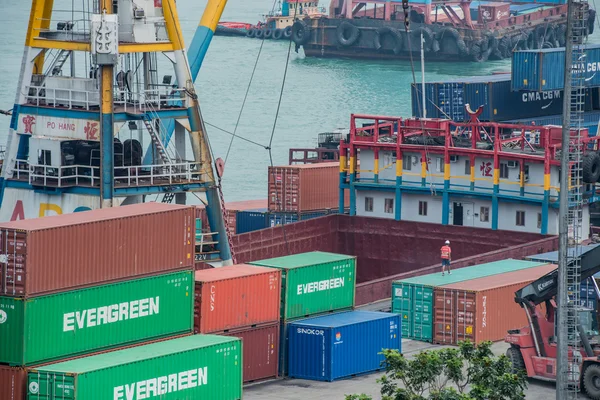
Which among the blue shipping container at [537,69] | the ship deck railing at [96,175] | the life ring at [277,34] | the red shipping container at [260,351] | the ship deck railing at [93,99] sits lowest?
the red shipping container at [260,351]

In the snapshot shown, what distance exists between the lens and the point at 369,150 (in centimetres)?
6488

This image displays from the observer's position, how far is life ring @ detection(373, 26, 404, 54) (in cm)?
16525

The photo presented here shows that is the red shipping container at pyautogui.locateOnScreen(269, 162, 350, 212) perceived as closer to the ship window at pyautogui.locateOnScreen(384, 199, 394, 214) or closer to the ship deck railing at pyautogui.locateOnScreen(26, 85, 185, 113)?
the ship window at pyautogui.locateOnScreen(384, 199, 394, 214)

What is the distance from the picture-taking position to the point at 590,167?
3916 centimetres

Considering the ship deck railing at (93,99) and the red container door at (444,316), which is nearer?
the red container door at (444,316)

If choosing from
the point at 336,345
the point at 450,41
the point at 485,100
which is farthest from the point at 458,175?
the point at 450,41

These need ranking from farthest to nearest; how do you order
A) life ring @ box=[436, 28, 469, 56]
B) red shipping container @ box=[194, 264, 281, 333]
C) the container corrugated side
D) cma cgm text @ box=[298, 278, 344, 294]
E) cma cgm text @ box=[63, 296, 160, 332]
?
life ring @ box=[436, 28, 469, 56] < cma cgm text @ box=[298, 278, 344, 294] < red shipping container @ box=[194, 264, 281, 333] < cma cgm text @ box=[63, 296, 160, 332] < the container corrugated side

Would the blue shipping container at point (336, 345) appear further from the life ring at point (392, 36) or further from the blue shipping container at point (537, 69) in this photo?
the life ring at point (392, 36)

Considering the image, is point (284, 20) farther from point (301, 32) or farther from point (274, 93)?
point (274, 93)

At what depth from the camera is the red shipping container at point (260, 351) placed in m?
38.2

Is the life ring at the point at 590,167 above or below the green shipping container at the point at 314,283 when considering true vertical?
above

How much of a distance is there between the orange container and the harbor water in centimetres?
4774

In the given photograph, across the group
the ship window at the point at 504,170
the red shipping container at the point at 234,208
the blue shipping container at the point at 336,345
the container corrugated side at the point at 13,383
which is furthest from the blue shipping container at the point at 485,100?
the container corrugated side at the point at 13,383

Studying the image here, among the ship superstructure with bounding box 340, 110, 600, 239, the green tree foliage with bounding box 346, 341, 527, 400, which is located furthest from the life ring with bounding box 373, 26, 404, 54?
the green tree foliage with bounding box 346, 341, 527, 400
